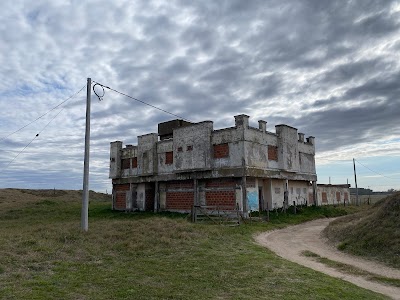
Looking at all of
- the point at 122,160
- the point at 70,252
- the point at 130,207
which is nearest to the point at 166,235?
the point at 70,252

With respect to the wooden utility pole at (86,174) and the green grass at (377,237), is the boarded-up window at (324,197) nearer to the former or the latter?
the green grass at (377,237)

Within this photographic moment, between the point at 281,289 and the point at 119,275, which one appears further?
the point at 119,275

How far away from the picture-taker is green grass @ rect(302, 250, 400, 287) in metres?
10.6

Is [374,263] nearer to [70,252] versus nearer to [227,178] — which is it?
→ [70,252]

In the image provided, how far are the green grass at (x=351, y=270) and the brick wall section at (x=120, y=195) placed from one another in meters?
27.5

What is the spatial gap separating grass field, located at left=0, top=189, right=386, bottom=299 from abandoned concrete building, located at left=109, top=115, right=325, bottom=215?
34.2ft

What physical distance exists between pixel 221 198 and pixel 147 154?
11032 millimetres

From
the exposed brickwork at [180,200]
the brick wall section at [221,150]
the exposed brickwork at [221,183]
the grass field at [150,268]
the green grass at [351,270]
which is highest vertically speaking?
the brick wall section at [221,150]

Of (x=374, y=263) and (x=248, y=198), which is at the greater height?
(x=248, y=198)

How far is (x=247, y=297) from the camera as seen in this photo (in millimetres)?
8078

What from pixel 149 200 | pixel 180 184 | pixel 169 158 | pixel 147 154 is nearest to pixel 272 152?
pixel 180 184

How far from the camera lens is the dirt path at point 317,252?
34.3ft

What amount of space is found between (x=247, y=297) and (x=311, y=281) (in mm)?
2700

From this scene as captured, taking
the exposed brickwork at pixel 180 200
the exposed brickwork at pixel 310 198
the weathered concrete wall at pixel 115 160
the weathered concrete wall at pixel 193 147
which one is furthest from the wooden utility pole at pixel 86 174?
the exposed brickwork at pixel 310 198
